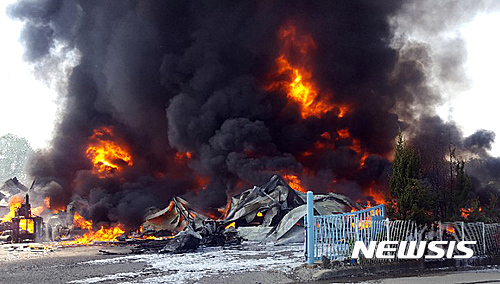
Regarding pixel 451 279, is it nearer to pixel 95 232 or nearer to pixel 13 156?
pixel 95 232

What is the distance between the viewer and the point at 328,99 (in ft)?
155

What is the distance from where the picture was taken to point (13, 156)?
85125 mm

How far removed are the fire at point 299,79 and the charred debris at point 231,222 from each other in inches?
756

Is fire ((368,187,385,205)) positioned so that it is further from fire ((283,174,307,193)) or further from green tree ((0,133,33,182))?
green tree ((0,133,33,182))

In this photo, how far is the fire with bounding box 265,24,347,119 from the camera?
47031 millimetres

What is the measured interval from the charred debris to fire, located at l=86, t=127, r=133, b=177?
13586mm

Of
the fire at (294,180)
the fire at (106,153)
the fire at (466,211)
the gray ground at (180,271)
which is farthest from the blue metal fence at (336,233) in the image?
the fire at (106,153)

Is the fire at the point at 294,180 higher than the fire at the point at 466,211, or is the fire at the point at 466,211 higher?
the fire at the point at 294,180

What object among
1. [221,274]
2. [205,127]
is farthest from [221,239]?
[205,127]

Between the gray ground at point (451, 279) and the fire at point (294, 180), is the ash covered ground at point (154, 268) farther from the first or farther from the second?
the fire at point (294, 180)

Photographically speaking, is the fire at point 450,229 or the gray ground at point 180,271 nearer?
the gray ground at point 180,271

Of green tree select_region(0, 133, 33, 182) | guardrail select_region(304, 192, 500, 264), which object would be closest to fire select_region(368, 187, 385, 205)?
guardrail select_region(304, 192, 500, 264)

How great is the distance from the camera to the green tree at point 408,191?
1326cm

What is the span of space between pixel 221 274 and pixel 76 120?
4054cm
